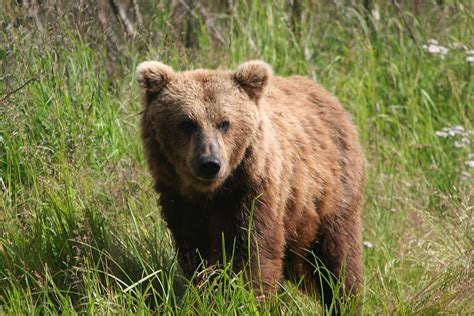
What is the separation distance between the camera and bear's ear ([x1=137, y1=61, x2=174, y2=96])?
571cm

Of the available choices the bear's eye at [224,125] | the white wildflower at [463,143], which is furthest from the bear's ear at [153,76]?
the white wildflower at [463,143]

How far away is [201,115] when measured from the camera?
5.59 meters

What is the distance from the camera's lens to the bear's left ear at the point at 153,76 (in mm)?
5707

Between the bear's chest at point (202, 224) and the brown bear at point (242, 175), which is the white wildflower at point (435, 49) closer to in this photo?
the brown bear at point (242, 175)

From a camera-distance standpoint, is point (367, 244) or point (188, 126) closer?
point (188, 126)

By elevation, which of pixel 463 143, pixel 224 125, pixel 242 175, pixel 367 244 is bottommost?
pixel 367 244

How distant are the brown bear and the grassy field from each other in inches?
9.2

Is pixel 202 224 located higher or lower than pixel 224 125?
lower

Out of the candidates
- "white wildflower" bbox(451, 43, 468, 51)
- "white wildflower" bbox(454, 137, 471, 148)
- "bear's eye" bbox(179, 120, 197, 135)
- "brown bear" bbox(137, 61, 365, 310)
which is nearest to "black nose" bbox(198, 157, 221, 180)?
"brown bear" bbox(137, 61, 365, 310)

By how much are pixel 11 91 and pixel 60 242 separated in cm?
124

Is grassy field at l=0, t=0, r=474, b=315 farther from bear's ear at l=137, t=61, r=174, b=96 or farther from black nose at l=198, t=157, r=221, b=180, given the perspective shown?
bear's ear at l=137, t=61, r=174, b=96

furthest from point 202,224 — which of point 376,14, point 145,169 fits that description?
point 376,14

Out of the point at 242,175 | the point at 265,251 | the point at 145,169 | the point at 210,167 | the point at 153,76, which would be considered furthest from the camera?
the point at 145,169

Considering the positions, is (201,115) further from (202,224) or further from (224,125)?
(202,224)
